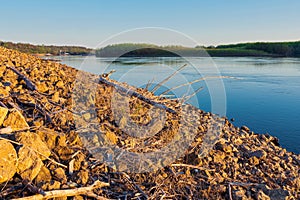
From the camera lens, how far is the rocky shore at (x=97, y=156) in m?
1.55

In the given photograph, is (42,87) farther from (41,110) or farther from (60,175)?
(60,175)

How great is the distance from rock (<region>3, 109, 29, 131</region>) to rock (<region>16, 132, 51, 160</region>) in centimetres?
16

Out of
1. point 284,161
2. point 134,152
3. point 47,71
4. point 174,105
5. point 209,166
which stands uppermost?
point 47,71

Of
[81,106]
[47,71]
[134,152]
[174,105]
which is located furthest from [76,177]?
[47,71]

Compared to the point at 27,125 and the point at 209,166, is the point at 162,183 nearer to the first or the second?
the point at 209,166

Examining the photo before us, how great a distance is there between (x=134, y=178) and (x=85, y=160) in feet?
1.24

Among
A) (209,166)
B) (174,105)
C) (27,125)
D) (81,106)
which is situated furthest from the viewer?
(174,105)

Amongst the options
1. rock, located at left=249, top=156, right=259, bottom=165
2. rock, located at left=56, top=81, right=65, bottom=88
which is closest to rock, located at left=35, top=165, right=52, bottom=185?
rock, located at left=56, top=81, right=65, bottom=88

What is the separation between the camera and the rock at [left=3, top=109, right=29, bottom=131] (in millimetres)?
1777

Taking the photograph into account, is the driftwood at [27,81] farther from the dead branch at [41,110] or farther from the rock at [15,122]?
the rock at [15,122]

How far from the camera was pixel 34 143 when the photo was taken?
1.66 m

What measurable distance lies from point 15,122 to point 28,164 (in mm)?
418

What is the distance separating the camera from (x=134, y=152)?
2.16 metres

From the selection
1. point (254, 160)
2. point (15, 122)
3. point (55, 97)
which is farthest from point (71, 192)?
point (254, 160)
